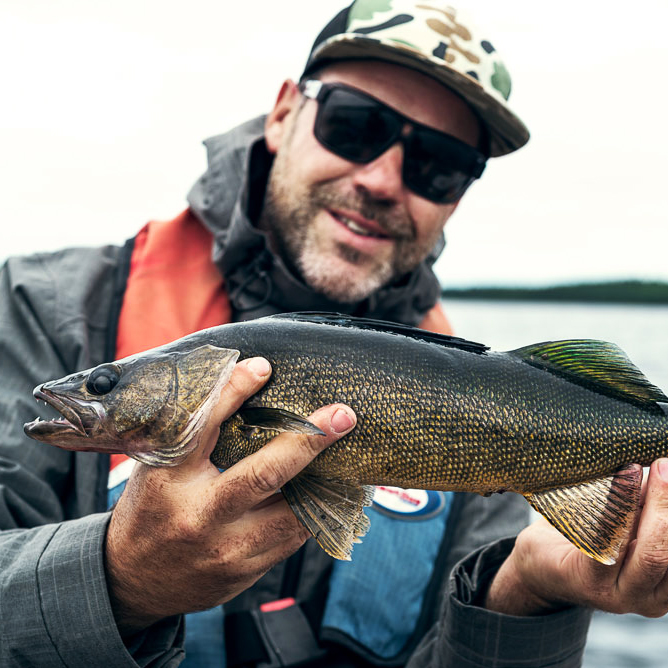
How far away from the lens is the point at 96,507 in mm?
4059

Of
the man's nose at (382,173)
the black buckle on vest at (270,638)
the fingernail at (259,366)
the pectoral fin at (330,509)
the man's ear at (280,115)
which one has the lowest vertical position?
the black buckle on vest at (270,638)

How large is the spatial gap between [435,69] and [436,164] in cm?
57

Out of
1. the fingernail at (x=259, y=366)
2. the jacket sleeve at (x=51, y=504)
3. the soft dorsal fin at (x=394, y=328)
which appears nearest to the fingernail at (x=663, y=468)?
the soft dorsal fin at (x=394, y=328)

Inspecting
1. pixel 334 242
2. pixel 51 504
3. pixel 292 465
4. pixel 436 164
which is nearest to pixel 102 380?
pixel 292 465

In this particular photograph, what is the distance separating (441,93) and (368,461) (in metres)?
2.89

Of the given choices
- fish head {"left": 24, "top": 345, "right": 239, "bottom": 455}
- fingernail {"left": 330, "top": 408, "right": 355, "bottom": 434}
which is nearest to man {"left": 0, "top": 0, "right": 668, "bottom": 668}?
fingernail {"left": 330, "top": 408, "right": 355, "bottom": 434}

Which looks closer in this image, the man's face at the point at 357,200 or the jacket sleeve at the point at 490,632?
the jacket sleeve at the point at 490,632

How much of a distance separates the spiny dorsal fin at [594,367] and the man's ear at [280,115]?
111 inches

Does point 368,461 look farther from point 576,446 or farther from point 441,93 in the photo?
point 441,93

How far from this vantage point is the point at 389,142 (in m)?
4.51

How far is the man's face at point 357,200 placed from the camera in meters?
4.65

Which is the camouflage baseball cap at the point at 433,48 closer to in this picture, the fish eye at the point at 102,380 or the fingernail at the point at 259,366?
the fingernail at the point at 259,366

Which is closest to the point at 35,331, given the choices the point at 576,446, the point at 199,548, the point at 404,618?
the point at 199,548

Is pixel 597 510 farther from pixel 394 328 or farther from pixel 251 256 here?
pixel 251 256
